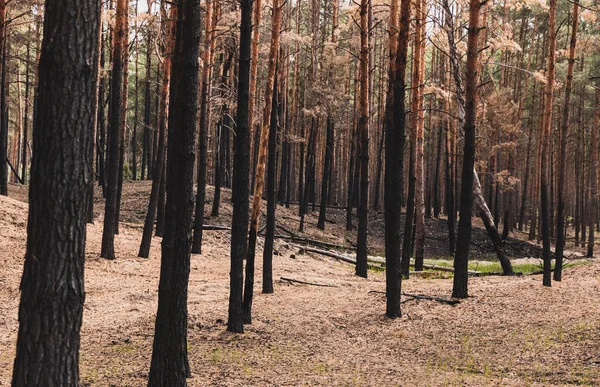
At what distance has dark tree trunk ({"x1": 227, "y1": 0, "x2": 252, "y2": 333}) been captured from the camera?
27.2 ft

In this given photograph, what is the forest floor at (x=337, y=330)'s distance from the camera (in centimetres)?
730

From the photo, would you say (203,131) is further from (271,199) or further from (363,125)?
(271,199)

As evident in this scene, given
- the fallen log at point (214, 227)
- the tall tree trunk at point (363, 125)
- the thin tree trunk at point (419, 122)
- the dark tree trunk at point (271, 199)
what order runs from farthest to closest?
the fallen log at point (214, 227)
the thin tree trunk at point (419, 122)
the tall tree trunk at point (363, 125)
the dark tree trunk at point (271, 199)

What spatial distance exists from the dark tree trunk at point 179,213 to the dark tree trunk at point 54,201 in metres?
2.07

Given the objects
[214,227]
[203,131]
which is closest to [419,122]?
[203,131]

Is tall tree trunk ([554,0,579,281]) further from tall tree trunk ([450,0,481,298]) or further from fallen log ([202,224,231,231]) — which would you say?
fallen log ([202,224,231,231])

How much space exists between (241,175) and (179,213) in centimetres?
286

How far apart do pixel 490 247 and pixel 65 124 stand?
969 inches

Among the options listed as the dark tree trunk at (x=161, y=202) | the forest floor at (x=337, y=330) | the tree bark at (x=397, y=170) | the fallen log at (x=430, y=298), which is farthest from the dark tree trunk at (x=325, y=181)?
the tree bark at (x=397, y=170)

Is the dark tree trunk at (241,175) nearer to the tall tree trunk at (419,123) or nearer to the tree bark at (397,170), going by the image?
the tree bark at (397,170)

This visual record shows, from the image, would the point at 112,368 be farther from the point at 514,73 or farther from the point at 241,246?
the point at 514,73

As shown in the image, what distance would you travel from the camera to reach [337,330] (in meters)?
9.65

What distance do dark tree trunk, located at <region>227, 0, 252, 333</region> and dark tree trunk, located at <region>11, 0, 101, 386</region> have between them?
15.3 ft

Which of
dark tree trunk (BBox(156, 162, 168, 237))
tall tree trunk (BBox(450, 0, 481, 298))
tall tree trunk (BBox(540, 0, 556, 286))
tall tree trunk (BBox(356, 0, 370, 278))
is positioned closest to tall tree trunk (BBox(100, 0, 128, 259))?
dark tree trunk (BBox(156, 162, 168, 237))
